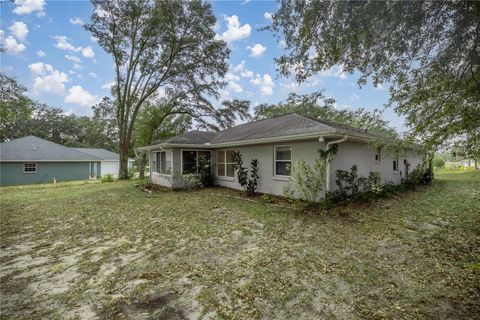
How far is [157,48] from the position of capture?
62.9ft

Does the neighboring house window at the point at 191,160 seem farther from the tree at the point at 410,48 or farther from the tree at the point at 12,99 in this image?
the tree at the point at 410,48

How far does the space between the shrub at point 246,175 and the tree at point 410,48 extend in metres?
5.96

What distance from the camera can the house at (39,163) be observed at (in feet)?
66.9

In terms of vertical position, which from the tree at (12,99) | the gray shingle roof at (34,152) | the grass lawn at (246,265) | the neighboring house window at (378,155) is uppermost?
the tree at (12,99)

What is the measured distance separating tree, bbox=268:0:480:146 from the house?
25.0 meters

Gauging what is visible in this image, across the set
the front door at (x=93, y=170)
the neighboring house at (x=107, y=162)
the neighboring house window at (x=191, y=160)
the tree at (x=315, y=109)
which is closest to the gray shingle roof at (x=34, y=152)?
the front door at (x=93, y=170)

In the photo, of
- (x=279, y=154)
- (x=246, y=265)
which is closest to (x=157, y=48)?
(x=279, y=154)

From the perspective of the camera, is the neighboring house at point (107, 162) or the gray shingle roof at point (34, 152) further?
the neighboring house at point (107, 162)

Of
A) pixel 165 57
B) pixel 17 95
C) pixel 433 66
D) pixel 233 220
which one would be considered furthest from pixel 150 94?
pixel 433 66

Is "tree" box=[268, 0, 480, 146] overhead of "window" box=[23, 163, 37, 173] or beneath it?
overhead

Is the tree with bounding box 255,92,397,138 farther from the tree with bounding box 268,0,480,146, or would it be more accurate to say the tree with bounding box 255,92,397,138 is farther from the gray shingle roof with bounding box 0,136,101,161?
the tree with bounding box 268,0,480,146

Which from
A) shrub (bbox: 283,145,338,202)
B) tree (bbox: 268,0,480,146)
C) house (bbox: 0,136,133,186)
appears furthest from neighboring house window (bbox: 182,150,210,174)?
house (bbox: 0,136,133,186)

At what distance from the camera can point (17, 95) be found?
36.6ft

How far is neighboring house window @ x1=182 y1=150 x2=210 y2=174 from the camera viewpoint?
1346 centimetres
